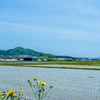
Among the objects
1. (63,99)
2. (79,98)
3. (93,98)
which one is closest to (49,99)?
(63,99)

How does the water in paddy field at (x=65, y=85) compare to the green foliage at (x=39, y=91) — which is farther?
the water in paddy field at (x=65, y=85)

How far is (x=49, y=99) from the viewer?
8867mm

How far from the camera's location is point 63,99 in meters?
8.93

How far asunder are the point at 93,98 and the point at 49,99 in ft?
7.29

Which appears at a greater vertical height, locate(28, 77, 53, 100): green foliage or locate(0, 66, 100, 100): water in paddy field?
locate(28, 77, 53, 100): green foliage

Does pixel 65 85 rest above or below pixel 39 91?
below

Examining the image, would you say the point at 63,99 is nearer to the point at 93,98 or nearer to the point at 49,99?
the point at 49,99

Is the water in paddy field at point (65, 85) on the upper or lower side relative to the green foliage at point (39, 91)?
lower

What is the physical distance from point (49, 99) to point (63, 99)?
2.25 feet

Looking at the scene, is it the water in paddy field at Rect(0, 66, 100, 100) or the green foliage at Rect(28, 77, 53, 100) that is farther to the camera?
the water in paddy field at Rect(0, 66, 100, 100)

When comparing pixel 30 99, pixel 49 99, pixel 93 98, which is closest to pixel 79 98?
pixel 93 98

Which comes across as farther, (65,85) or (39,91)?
(65,85)

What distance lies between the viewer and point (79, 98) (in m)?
9.10

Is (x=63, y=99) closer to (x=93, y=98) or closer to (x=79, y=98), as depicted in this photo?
(x=79, y=98)
